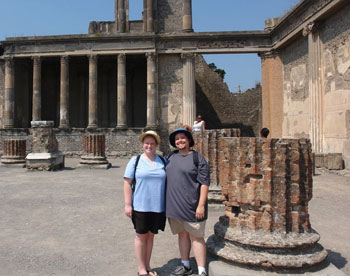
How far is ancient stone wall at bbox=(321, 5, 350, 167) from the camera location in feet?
32.8

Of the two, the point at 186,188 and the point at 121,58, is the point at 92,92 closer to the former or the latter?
the point at 121,58

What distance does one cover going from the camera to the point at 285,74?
1536 centimetres

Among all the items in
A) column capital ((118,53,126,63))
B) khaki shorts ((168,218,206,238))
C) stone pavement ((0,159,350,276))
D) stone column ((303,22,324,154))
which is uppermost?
column capital ((118,53,126,63))

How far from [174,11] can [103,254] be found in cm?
1892

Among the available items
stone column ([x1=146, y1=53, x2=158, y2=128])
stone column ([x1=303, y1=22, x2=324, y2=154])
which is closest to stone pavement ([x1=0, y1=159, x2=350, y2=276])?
stone column ([x1=303, y1=22, x2=324, y2=154])

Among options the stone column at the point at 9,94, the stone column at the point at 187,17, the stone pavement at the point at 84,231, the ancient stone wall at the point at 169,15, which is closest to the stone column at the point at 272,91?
the stone column at the point at 187,17

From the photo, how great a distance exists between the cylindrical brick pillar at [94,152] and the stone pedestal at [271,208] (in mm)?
9129

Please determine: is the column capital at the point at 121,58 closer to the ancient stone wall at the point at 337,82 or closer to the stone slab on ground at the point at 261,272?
the ancient stone wall at the point at 337,82

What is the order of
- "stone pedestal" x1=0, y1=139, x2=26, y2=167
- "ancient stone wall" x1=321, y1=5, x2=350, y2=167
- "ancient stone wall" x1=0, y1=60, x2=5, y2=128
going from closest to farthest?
1. "ancient stone wall" x1=321, y1=5, x2=350, y2=167
2. "stone pedestal" x1=0, y1=139, x2=26, y2=167
3. "ancient stone wall" x1=0, y1=60, x2=5, y2=128

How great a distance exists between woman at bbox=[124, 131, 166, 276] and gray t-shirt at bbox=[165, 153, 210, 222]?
0.11m

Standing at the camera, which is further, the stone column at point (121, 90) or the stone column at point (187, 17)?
the stone column at point (187, 17)

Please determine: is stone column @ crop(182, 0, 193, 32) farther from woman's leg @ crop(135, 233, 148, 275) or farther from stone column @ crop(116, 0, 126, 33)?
woman's leg @ crop(135, 233, 148, 275)

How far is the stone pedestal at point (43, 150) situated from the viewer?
1056 cm

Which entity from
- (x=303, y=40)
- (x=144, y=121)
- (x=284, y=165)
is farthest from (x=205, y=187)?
(x=144, y=121)
